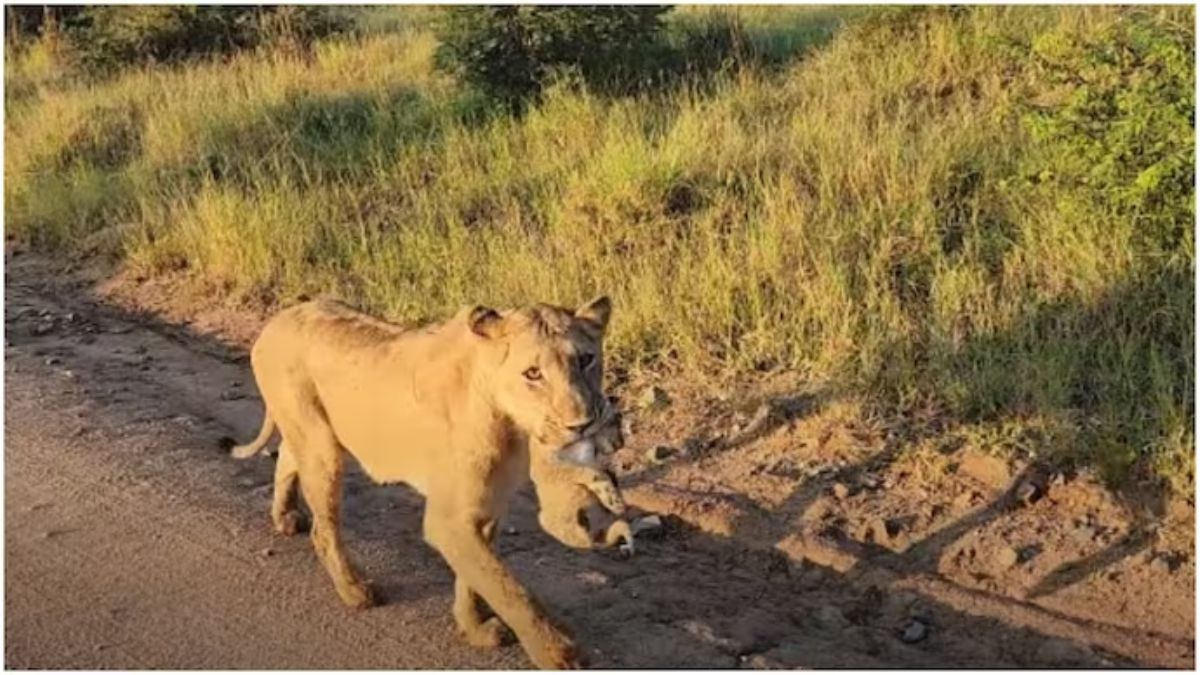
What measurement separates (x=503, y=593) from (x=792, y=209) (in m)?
4.31

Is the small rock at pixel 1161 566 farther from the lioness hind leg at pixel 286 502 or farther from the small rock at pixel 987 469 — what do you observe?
the lioness hind leg at pixel 286 502

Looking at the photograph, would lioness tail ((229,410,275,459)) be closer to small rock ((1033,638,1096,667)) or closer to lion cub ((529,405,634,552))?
lion cub ((529,405,634,552))

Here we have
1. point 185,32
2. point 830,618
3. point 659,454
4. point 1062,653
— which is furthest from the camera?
point 185,32

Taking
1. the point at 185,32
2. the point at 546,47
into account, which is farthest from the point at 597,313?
the point at 185,32

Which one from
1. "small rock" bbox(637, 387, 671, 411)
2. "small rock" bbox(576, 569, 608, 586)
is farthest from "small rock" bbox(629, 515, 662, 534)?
"small rock" bbox(637, 387, 671, 411)

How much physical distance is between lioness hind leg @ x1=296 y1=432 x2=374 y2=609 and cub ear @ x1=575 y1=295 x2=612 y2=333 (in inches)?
47.6

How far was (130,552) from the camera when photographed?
A: 5227 mm

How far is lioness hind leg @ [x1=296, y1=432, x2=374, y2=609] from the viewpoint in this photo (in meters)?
4.91

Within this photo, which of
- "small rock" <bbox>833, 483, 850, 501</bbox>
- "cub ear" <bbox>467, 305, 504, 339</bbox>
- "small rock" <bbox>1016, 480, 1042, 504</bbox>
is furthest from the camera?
"small rock" <bbox>833, 483, 850, 501</bbox>

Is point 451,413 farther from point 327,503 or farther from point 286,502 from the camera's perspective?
point 286,502

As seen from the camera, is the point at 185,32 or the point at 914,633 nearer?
the point at 914,633

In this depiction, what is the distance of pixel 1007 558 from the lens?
538 cm

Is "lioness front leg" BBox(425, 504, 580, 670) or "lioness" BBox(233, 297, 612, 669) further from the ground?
"lioness" BBox(233, 297, 612, 669)

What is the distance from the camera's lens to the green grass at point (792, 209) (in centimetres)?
656
